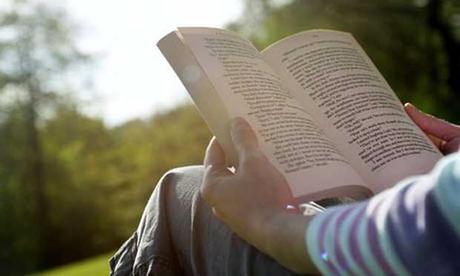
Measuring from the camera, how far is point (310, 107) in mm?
1080

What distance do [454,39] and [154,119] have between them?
8431mm

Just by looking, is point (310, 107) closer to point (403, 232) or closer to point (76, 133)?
point (403, 232)

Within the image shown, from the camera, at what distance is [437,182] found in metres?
0.65

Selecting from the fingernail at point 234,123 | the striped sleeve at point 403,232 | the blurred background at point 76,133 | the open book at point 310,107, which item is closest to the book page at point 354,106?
the open book at point 310,107

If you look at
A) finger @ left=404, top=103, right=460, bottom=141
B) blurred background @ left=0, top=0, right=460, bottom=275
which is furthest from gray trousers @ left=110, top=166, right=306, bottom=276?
blurred background @ left=0, top=0, right=460, bottom=275

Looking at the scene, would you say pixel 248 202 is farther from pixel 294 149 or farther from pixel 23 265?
pixel 23 265

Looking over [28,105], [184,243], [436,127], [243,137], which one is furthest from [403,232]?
[28,105]

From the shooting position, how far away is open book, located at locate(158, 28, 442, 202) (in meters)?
0.95

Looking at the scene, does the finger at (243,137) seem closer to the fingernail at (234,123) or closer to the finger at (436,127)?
the fingernail at (234,123)

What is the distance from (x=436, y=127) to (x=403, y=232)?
1.74 feet

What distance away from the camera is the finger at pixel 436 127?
1.16m

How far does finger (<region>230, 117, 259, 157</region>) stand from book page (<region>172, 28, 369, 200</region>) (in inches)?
1.0

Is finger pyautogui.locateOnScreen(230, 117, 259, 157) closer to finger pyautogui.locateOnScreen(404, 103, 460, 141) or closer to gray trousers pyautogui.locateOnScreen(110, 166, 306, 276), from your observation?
gray trousers pyautogui.locateOnScreen(110, 166, 306, 276)

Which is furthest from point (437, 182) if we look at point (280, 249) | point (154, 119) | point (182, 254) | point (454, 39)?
point (154, 119)
